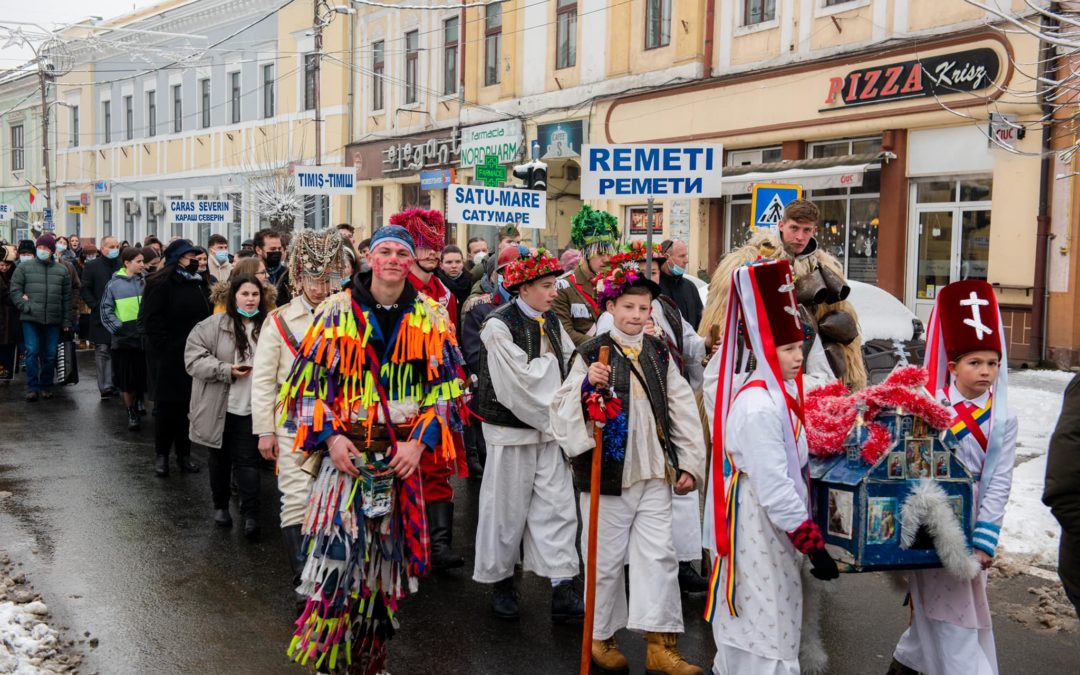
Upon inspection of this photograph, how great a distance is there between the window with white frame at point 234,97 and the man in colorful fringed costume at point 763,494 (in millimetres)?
34553

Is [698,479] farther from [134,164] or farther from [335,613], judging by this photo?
[134,164]

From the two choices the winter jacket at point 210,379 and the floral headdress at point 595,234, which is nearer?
the floral headdress at point 595,234

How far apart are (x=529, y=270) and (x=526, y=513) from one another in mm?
1348

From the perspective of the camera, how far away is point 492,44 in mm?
26094

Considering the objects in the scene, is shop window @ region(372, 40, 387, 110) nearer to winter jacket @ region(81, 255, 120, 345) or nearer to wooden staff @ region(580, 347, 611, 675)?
winter jacket @ region(81, 255, 120, 345)

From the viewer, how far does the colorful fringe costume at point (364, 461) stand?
4.23 meters

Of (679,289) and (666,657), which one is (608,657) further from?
(679,289)

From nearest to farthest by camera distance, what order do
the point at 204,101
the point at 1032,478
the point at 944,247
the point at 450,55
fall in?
1. the point at 1032,478
2. the point at 944,247
3. the point at 450,55
4. the point at 204,101

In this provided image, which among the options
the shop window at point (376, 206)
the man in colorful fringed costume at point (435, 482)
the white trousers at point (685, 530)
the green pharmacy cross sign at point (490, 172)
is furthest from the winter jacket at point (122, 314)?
the shop window at point (376, 206)

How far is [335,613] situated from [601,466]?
1.38 metres

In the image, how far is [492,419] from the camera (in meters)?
5.68

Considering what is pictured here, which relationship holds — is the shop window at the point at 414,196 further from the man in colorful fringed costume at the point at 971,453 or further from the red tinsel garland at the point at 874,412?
the red tinsel garland at the point at 874,412

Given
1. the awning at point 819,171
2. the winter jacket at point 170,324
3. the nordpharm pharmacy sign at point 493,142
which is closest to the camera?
the winter jacket at point 170,324

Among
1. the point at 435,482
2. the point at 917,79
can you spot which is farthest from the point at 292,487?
the point at 917,79
